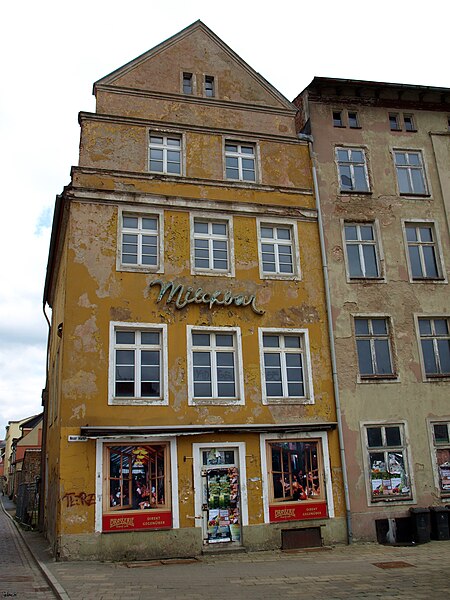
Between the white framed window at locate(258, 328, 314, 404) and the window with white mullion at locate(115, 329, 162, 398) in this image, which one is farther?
the white framed window at locate(258, 328, 314, 404)

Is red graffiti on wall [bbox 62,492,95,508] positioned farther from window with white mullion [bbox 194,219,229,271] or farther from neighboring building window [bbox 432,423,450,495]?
neighboring building window [bbox 432,423,450,495]

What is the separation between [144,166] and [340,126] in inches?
278

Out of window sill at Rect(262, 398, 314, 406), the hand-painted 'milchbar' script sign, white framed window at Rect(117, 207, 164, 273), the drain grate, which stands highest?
white framed window at Rect(117, 207, 164, 273)

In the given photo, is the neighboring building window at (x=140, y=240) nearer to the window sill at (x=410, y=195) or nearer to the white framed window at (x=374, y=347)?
the white framed window at (x=374, y=347)

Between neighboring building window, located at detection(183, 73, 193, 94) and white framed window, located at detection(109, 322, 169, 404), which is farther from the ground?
neighboring building window, located at detection(183, 73, 193, 94)

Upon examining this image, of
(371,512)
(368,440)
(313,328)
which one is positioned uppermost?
Answer: (313,328)

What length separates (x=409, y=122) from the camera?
66.8 ft

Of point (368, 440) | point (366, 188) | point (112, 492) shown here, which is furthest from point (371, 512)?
point (366, 188)

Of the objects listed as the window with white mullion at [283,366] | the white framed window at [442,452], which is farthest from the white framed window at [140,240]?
the white framed window at [442,452]

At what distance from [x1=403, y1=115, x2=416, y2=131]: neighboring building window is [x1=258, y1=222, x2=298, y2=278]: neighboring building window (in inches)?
245

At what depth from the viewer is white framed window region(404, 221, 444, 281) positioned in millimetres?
18594

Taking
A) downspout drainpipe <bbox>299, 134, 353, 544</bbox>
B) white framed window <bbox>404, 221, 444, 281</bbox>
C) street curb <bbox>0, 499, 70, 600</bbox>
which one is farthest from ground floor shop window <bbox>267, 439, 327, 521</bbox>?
white framed window <bbox>404, 221, 444, 281</bbox>

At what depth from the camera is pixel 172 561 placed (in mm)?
13570

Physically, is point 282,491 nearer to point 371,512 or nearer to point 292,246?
point 371,512
